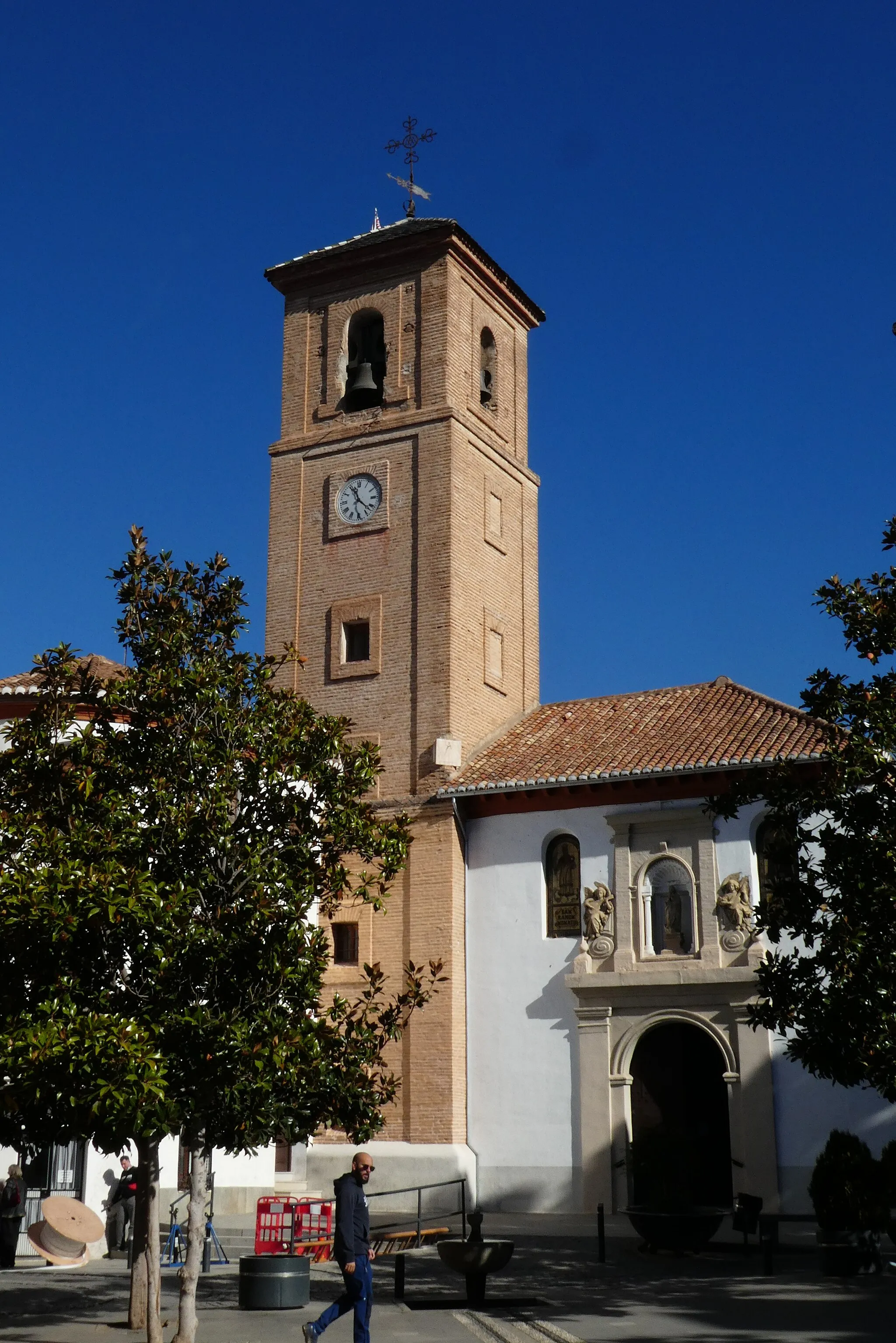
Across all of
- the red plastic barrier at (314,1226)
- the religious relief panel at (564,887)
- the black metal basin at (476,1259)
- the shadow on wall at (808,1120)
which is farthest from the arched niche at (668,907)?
the black metal basin at (476,1259)

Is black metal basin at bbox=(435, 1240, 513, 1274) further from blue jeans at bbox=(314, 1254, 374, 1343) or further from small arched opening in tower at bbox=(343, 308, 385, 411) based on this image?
small arched opening in tower at bbox=(343, 308, 385, 411)

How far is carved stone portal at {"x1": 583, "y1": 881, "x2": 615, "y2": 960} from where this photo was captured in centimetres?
2408

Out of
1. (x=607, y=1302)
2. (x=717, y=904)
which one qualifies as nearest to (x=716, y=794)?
(x=717, y=904)

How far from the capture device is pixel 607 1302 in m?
14.9

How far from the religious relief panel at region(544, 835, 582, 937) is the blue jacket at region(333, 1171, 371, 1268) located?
43.9ft

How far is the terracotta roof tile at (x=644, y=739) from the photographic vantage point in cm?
2388

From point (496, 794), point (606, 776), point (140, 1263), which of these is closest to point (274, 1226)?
point (140, 1263)

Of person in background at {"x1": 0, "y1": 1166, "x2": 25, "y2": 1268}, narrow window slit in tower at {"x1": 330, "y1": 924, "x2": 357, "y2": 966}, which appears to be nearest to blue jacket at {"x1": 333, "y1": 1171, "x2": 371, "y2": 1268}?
person in background at {"x1": 0, "y1": 1166, "x2": 25, "y2": 1268}

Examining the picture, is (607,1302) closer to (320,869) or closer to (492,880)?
(320,869)

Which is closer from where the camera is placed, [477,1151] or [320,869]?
[320,869]

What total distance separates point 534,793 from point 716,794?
10.4ft

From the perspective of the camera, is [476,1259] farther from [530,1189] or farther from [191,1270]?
[530,1189]

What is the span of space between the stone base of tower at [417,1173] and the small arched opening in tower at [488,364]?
49.1ft

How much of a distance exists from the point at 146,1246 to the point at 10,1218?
6.96 meters
